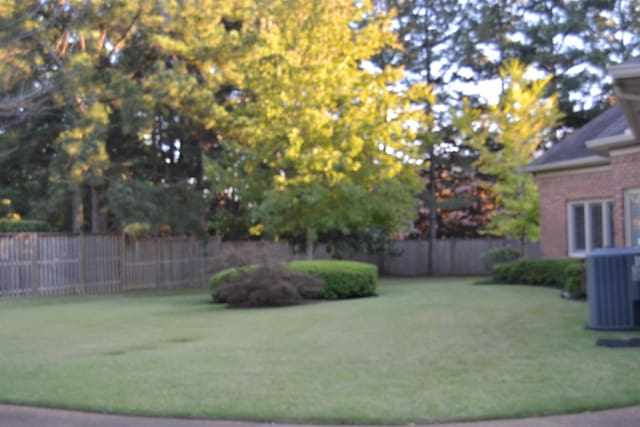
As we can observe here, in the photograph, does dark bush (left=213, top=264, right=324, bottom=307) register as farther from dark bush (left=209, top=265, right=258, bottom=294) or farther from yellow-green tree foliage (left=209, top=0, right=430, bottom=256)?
yellow-green tree foliage (left=209, top=0, right=430, bottom=256)

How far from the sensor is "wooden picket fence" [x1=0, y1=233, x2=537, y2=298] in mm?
25328

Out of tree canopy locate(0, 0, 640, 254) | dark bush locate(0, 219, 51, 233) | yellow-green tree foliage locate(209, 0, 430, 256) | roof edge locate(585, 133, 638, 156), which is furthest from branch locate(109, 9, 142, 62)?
roof edge locate(585, 133, 638, 156)

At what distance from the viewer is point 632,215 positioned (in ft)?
57.7

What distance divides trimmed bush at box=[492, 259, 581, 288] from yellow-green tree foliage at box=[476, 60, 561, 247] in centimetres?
485

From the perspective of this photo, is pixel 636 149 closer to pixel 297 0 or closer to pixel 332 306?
pixel 332 306

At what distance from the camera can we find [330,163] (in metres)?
25.1

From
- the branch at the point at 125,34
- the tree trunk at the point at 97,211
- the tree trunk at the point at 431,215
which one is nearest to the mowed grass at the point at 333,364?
the branch at the point at 125,34

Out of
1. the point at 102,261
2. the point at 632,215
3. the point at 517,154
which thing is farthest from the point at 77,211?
the point at 632,215

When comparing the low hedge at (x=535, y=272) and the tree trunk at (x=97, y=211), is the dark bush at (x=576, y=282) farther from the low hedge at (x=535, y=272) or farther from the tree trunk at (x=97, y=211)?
the tree trunk at (x=97, y=211)

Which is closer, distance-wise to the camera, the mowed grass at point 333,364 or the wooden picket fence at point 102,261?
the mowed grass at point 333,364

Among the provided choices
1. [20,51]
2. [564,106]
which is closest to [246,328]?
[20,51]

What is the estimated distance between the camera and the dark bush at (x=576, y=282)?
681 inches

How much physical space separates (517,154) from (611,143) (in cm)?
1253

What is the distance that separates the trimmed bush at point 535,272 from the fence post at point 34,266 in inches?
575
